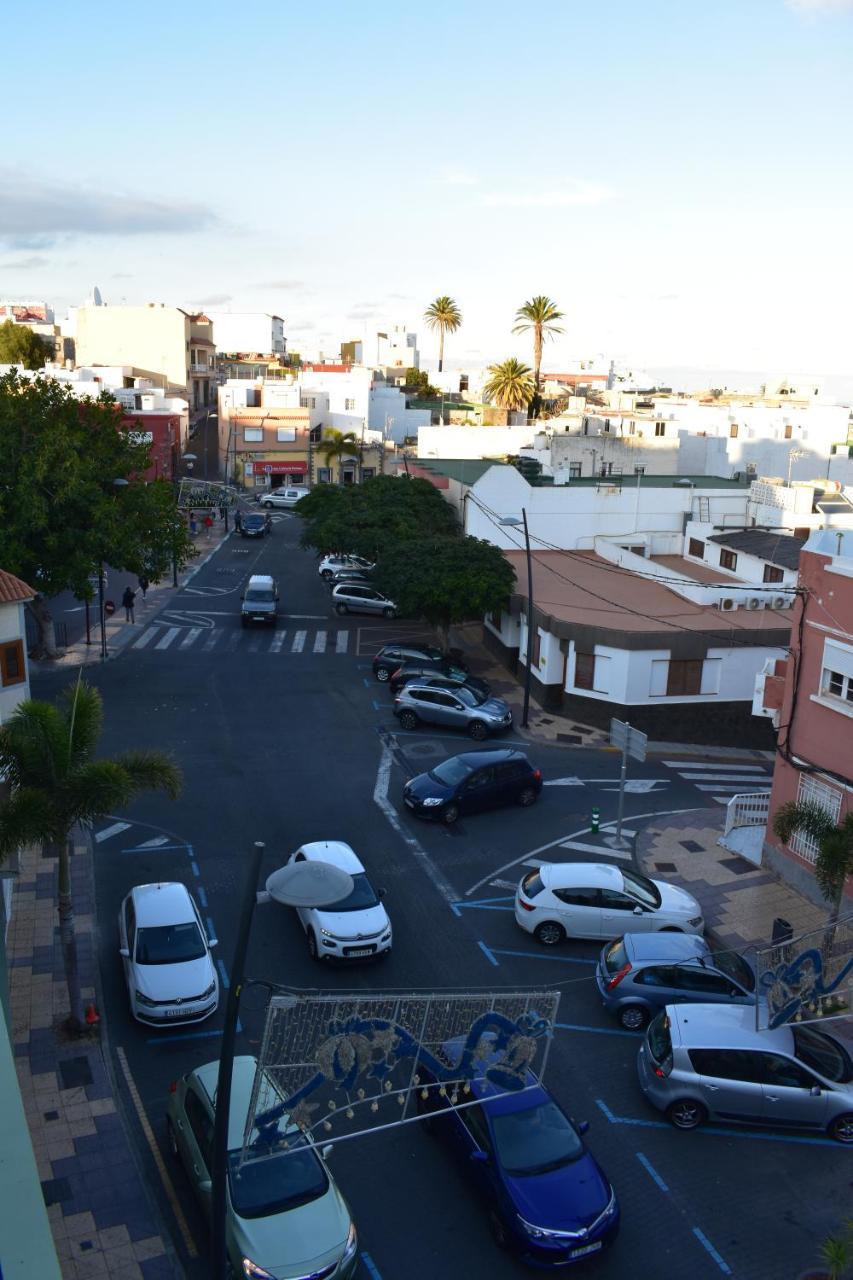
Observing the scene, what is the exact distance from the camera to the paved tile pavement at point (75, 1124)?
37.4 feet

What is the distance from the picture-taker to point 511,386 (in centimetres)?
7712

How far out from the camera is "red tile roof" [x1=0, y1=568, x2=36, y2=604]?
21092mm

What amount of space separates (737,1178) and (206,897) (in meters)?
10.9

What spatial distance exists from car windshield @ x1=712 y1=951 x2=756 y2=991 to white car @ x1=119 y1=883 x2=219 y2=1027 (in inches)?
336

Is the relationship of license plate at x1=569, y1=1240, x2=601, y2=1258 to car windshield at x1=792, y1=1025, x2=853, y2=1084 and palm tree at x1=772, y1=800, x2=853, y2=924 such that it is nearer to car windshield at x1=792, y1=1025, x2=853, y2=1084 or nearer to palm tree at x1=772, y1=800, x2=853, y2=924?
car windshield at x1=792, y1=1025, x2=853, y2=1084

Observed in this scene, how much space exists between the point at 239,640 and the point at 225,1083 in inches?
1229

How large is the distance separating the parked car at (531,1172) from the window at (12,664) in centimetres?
1373

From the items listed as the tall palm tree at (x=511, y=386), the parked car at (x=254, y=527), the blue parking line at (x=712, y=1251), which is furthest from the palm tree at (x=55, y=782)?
the tall palm tree at (x=511, y=386)

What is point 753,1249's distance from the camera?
11961 mm

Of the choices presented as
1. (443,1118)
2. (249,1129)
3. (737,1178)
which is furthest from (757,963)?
(249,1129)

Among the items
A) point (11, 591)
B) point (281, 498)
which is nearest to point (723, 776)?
point (11, 591)

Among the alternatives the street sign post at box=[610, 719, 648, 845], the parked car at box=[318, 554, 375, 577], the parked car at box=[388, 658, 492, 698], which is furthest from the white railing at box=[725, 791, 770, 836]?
the parked car at box=[318, 554, 375, 577]

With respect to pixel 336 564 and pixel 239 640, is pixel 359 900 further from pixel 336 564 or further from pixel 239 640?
pixel 336 564

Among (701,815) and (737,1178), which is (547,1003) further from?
(701,815)
